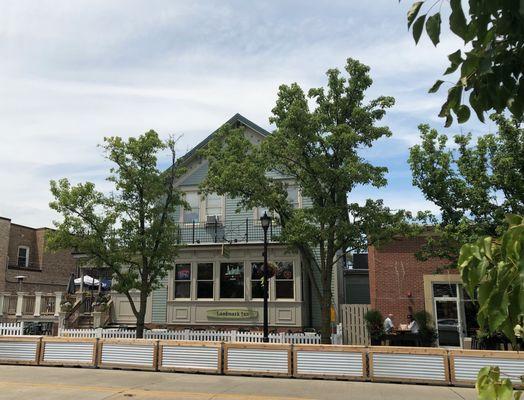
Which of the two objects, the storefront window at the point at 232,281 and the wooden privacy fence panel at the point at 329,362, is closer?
the wooden privacy fence panel at the point at 329,362

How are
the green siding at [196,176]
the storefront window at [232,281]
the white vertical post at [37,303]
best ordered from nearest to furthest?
1. the storefront window at [232,281]
2. the green siding at [196,176]
3. the white vertical post at [37,303]

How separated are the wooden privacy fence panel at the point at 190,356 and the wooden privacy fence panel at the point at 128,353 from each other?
263 mm

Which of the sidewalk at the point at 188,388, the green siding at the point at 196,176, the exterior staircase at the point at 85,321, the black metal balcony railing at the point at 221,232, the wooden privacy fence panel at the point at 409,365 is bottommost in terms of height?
the sidewalk at the point at 188,388

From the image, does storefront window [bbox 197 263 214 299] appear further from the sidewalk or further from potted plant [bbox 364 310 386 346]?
the sidewalk

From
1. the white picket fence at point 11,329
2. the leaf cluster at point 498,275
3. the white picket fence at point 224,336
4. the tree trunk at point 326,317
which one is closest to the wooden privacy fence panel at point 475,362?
the tree trunk at point 326,317

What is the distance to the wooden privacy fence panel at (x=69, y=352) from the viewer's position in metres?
14.5

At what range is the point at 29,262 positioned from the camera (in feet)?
130

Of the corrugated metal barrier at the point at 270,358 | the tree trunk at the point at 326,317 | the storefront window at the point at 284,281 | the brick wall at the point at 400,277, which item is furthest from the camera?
the storefront window at the point at 284,281

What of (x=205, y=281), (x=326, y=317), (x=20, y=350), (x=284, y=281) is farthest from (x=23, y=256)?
(x=326, y=317)

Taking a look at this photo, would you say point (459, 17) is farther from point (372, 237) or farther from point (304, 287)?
point (304, 287)

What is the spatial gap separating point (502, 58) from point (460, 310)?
1924cm

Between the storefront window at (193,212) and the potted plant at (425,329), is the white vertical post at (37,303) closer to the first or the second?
the storefront window at (193,212)

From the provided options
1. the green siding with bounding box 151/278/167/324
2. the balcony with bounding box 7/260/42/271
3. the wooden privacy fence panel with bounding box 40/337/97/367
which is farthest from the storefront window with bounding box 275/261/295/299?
the balcony with bounding box 7/260/42/271

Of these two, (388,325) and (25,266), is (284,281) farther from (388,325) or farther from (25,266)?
(25,266)
